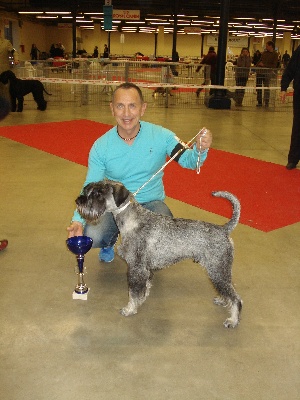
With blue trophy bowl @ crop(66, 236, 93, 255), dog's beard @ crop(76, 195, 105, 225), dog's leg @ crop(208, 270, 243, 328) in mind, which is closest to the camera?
dog's beard @ crop(76, 195, 105, 225)

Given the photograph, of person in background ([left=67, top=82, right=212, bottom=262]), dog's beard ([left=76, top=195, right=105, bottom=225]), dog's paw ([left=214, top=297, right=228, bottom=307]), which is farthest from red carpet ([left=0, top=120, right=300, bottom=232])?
dog's beard ([left=76, top=195, right=105, bottom=225])

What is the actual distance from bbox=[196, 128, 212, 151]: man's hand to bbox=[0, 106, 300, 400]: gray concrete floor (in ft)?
3.16

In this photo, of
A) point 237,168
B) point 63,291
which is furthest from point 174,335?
point 237,168

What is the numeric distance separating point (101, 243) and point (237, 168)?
3.14 metres

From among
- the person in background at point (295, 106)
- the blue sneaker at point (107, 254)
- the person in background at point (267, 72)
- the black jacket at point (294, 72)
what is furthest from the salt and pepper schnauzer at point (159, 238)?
the person in background at point (267, 72)

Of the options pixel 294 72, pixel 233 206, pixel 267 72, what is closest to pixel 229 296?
pixel 233 206

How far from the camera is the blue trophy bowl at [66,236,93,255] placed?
7.93 ft

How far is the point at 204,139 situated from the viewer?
91.5 inches

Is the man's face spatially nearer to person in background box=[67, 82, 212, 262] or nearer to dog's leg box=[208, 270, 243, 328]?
person in background box=[67, 82, 212, 262]

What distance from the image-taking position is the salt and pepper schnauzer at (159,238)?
7.18 feet

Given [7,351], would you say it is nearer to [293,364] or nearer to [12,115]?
[293,364]

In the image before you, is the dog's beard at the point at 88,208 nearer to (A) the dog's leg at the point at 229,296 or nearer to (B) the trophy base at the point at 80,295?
(B) the trophy base at the point at 80,295

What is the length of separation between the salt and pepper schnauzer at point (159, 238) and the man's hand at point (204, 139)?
31cm

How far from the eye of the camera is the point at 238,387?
1896 mm
